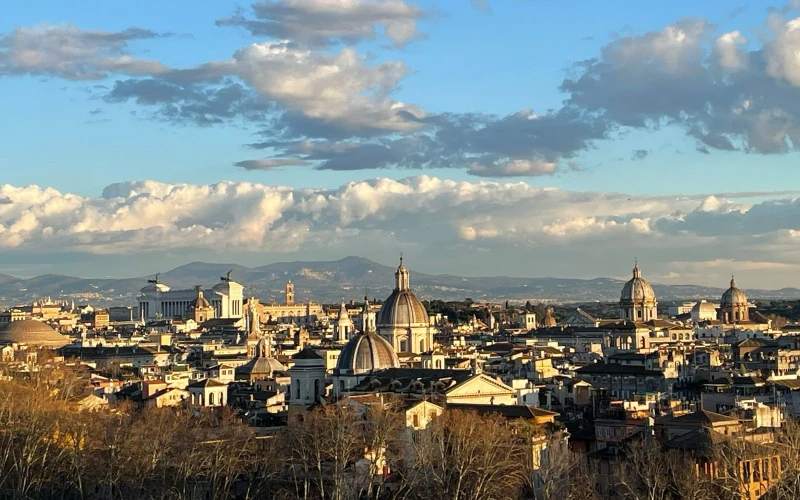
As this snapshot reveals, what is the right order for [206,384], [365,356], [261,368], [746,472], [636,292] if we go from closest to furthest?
[746,472] < [365,356] < [206,384] < [261,368] < [636,292]

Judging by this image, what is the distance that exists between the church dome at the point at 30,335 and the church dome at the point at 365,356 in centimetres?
6383

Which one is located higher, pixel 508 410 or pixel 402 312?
pixel 402 312

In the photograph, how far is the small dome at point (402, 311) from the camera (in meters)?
109

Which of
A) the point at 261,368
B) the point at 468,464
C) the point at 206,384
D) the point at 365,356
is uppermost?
the point at 365,356

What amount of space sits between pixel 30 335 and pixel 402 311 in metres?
52.3

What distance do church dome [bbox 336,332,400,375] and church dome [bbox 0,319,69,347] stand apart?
6383 centimetres

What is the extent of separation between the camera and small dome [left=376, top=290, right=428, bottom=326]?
109 meters

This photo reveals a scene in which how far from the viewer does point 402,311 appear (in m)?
109

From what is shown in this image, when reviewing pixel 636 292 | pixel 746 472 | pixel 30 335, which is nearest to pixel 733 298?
pixel 636 292

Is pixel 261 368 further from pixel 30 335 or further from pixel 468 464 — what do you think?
pixel 468 464

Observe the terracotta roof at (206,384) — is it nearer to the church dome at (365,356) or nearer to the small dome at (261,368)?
the church dome at (365,356)

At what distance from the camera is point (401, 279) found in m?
115

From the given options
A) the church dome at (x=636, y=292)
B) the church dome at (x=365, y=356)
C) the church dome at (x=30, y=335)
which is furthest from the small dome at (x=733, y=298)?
the church dome at (x=365, y=356)

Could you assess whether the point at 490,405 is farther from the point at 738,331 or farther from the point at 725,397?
the point at 738,331
